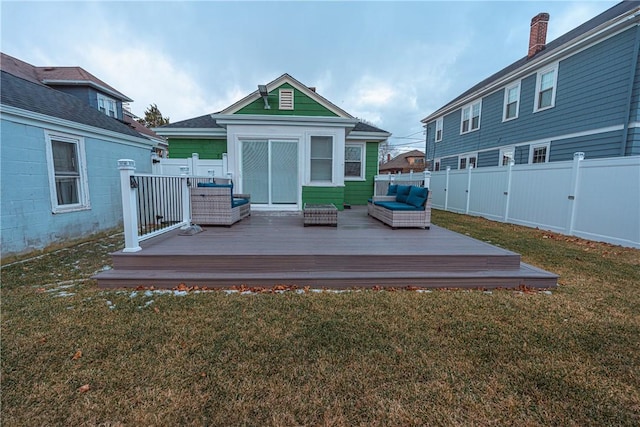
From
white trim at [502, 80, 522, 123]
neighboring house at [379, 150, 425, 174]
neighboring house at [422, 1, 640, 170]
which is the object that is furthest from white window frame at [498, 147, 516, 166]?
neighboring house at [379, 150, 425, 174]

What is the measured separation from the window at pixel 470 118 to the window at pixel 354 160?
24.7ft

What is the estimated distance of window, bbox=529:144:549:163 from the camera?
991 centimetres

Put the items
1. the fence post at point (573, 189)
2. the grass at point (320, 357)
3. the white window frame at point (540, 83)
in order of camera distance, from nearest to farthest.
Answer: the grass at point (320, 357) → the fence post at point (573, 189) → the white window frame at point (540, 83)

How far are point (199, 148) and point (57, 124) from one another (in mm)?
4121

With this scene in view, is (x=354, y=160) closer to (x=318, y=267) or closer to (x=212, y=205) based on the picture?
(x=212, y=205)

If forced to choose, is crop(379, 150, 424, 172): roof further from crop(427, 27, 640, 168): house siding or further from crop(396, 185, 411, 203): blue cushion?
crop(396, 185, 411, 203): blue cushion

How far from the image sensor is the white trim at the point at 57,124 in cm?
455

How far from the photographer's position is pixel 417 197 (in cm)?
553

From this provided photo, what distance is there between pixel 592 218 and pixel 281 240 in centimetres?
699

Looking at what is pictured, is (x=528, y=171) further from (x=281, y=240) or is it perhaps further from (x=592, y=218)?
(x=281, y=240)

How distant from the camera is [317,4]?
10031 mm

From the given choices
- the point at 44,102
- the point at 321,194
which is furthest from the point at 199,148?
the point at 321,194

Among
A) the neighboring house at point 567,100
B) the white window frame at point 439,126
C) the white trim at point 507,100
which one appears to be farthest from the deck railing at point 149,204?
the white window frame at point 439,126

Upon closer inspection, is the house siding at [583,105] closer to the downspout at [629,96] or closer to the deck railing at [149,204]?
the downspout at [629,96]
